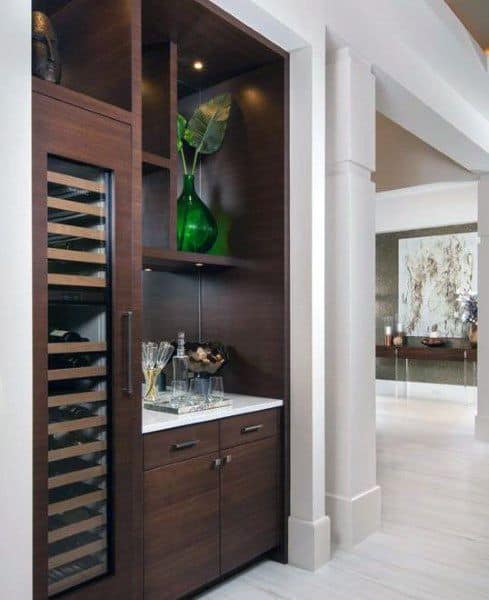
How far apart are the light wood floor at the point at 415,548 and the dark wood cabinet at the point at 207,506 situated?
0.20 metres

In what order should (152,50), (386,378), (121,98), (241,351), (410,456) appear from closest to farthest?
(121,98) → (152,50) → (241,351) → (410,456) → (386,378)

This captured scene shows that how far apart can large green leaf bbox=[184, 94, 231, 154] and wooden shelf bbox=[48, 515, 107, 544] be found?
172 centimetres

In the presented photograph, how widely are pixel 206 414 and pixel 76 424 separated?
0.63 m

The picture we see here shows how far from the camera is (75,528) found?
1.85 metres

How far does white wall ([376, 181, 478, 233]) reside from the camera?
775cm

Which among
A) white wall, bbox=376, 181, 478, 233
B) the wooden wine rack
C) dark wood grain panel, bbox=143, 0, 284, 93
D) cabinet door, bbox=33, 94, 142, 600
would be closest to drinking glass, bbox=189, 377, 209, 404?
cabinet door, bbox=33, 94, 142, 600

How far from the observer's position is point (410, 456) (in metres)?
4.85

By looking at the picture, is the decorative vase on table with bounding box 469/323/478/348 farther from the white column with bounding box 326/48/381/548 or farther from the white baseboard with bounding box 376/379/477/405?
the white column with bounding box 326/48/381/548

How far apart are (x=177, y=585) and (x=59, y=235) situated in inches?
54.4

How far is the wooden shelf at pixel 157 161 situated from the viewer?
2.26 m

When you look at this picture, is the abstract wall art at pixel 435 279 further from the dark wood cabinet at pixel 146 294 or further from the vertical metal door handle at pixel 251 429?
the vertical metal door handle at pixel 251 429

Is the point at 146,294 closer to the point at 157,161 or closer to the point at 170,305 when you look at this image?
the point at 170,305

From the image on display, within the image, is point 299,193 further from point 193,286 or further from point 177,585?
point 177,585

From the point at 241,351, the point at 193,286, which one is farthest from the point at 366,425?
the point at 193,286
